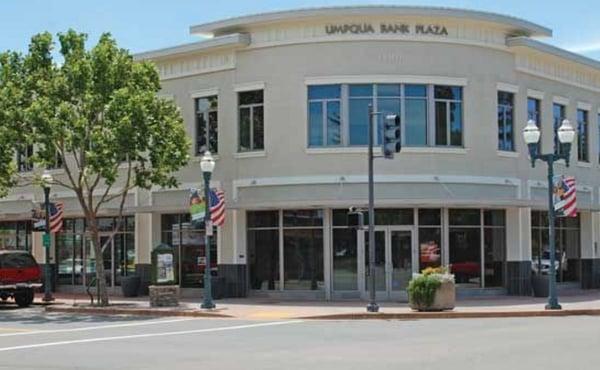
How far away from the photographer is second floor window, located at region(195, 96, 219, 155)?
32.6 metres

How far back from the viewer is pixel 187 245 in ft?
110

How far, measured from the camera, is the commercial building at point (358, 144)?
1188 inches

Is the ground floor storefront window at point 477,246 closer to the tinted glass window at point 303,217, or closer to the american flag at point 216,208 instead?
the tinted glass window at point 303,217

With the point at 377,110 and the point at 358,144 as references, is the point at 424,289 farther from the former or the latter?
the point at 377,110

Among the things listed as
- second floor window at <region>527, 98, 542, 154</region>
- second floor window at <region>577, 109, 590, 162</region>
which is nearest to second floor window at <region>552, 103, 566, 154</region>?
second floor window at <region>527, 98, 542, 154</region>

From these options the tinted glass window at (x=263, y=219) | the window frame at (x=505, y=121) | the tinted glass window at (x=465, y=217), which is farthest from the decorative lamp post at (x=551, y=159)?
the tinted glass window at (x=263, y=219)

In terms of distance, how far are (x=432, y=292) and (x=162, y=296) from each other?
→ 853cm

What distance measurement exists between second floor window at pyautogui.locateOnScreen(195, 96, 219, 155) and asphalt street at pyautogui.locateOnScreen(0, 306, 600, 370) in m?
9.41

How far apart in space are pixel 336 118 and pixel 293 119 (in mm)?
1438

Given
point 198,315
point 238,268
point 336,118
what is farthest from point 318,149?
point 198,315

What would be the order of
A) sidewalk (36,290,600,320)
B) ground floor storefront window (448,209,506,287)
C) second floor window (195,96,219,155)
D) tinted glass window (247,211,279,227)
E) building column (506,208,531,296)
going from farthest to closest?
second floor window (195,96,219,155)
building column (506,208,531,296)
tinted glass window (247,211,279,227)
ground floor storefront window (448,209,506,287)
sidewalk (36,290,600,320)

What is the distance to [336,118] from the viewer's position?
30.4 metres

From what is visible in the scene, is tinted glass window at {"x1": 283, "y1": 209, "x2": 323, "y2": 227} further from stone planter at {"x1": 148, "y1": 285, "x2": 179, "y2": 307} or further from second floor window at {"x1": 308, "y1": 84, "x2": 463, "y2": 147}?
stone planter at {"x1": 148, "y1": 285, "x2": 179, "y2": 307}

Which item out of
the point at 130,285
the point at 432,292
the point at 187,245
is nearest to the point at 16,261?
the point at 130,285
